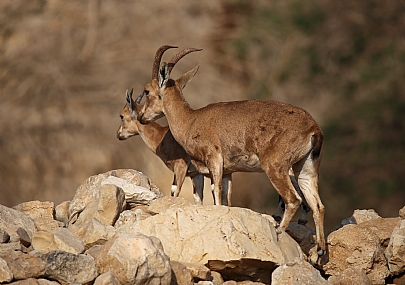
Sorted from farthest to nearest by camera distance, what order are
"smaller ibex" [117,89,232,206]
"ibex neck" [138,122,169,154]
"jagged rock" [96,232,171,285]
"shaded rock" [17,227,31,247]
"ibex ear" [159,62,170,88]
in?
"ibex neck" [138,122,169,154]
"smaller ibex" [117,89,232,206]
"ibex ear" [159,62,170,88]
"shaded rock" [17,227,31,247]
"jagged rock" [96,232,171,285]

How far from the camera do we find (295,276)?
9.23 m

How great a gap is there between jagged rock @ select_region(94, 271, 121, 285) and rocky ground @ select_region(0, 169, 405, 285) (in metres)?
0.01

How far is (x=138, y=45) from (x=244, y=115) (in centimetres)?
1418

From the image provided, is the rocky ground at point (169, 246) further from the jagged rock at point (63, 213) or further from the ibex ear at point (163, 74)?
the ibex ear at point (163, 74)

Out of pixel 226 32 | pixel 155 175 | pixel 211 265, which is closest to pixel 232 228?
pixel 211 265

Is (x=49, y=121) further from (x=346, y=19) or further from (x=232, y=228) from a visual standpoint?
(x=232, y=228)

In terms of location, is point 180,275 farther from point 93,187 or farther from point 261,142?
point 93,187

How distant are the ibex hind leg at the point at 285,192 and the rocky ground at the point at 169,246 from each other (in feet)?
0.86

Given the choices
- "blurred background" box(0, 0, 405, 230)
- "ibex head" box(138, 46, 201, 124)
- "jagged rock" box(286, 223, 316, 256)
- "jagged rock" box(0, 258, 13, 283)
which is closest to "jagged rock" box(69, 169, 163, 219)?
"ibex head" box(138, 46, 201, 124)

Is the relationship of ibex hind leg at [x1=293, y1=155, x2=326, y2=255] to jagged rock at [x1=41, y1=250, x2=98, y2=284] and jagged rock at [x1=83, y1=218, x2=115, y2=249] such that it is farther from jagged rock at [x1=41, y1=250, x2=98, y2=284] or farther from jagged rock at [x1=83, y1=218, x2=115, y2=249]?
jagged rock at [x1=41, y1=250, x2=98, y2=284]

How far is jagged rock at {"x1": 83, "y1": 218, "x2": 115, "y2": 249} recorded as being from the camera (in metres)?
10.2

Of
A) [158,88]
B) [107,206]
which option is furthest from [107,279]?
[158,88]

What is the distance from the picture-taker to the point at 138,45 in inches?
1008

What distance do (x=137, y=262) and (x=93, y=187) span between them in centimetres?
434
